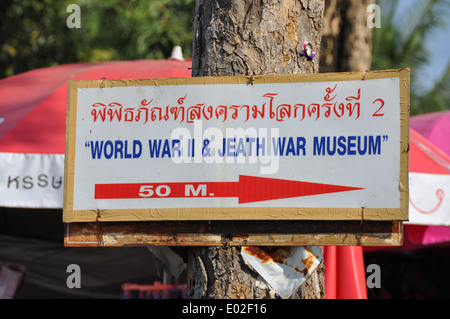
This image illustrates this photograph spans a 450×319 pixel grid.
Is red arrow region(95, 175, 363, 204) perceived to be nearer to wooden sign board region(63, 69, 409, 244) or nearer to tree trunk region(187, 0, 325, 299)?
wooden sign board region(63, 69, 409, 244)

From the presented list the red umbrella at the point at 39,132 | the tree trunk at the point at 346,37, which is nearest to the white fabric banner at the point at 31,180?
the red umbrella at the point at 39,132

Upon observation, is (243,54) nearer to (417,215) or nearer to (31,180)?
(31,180)

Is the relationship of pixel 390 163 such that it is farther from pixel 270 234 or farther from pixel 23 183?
pixel 23 183

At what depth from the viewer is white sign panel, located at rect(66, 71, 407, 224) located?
2.20 m

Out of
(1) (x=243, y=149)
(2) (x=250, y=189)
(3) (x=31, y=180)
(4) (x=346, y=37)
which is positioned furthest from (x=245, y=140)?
(4) (x=346, y=37)

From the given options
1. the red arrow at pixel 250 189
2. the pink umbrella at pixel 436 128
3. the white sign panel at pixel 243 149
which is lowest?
the red arrow at pixel 250 189

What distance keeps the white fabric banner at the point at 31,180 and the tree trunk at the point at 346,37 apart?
2.72 metres

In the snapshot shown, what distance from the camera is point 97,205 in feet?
7.54

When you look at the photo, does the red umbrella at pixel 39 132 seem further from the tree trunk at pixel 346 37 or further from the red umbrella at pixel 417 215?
the red umbrella at pixel 417 215

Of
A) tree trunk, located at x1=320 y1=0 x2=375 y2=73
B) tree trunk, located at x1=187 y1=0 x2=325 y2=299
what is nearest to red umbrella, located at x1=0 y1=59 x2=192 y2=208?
tree trunk, located at x1=320 y1=0 x2=375 y2=73

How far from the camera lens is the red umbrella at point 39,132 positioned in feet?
12.8

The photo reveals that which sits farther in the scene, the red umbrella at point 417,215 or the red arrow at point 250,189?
the red umbrella at point 417,215
